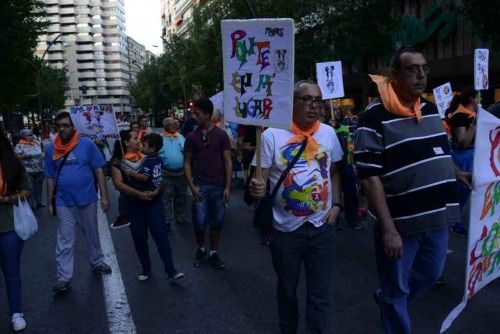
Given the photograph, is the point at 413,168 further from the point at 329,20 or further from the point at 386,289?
the point at 329,20

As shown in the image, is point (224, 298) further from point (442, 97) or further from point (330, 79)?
point (442, 97)

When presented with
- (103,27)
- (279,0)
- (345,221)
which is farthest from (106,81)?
(345,221)

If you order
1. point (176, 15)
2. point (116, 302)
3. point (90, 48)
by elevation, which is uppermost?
point (176, 15)

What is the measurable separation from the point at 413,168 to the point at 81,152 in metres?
3.55

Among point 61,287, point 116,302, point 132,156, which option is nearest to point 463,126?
point 132,156

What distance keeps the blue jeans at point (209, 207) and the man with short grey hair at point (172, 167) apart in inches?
90.3

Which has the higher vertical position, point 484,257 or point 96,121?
point 96,121

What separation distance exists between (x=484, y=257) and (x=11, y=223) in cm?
349

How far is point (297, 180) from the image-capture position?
3439mm

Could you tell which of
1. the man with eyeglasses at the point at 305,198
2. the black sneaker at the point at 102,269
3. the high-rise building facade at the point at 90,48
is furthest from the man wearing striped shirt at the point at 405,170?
the high-rise building facade at the point at 90,48

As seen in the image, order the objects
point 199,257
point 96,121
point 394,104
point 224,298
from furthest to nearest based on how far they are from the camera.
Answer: point 96,121, point 199,257, point 224,298, point 394,104

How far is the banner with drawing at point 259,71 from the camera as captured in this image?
11.1 ft

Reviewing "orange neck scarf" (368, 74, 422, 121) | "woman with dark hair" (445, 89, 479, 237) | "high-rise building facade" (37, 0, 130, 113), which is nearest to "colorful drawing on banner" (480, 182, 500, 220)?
"orange neck scarf" (368, 74, 422, 121)

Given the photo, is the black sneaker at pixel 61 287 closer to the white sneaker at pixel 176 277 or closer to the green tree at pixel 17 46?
the white sneaker at pixel 176 277
